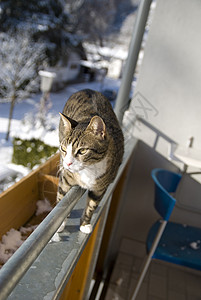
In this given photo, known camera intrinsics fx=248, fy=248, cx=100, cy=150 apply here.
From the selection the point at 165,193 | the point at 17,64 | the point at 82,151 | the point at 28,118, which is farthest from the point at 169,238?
the point at 17,64

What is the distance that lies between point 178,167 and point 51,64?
24.2ft

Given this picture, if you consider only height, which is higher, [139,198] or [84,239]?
[84,239]

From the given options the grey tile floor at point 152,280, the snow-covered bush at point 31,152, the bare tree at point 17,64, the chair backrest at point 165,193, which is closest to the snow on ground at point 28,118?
the snow-covered bush at point 31,152

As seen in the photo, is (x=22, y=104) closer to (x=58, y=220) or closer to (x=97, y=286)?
(x=97, y=286)

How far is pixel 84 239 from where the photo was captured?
0.76m

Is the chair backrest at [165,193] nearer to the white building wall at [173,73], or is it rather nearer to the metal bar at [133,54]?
the white building wall at [173,73]

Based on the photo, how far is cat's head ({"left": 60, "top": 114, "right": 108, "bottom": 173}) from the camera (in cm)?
78

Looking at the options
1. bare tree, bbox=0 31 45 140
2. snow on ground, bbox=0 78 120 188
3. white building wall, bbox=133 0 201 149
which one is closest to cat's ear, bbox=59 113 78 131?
white building wall, bbox=133 0 201 149

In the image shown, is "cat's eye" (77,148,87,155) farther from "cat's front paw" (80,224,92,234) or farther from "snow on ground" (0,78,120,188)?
"snow on ground" (0,78,120,188)

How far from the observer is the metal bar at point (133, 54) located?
1833mm

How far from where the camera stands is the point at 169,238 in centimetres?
162

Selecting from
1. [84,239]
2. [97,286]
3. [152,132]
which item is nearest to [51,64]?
[152,132]

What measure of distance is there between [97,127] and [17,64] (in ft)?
24.1

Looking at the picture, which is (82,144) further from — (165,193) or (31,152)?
(31,152)
